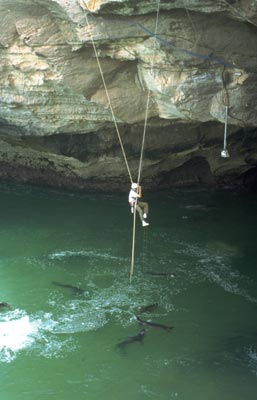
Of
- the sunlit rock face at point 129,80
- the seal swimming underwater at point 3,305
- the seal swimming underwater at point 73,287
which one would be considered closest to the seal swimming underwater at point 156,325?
the seal swimming underwater at point 73,287

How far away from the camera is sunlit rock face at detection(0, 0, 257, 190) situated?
896 centimetres

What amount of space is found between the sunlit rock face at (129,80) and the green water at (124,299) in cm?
161

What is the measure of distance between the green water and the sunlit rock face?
63.4 inches

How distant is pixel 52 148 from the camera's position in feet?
47.3

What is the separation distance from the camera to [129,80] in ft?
35.4

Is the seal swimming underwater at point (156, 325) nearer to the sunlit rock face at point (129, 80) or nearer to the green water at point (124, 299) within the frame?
the green water at point (124, 299)

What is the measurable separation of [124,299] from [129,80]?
4211 mm

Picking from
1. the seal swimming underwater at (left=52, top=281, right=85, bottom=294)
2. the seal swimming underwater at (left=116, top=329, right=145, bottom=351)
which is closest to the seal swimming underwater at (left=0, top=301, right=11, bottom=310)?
the seal swimming underwater at (left=52, top=281, right=85, bottom=294)

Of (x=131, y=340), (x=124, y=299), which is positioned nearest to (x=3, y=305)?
(x=124, y=299)

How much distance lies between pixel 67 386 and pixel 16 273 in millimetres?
3679

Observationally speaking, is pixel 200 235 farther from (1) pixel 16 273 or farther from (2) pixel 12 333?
(2) pixel 12 333

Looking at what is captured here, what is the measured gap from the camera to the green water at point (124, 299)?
8.04m

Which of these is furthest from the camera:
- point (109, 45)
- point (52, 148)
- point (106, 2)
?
point (52, 148)

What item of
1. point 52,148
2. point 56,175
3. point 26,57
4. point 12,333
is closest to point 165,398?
point 12,333
